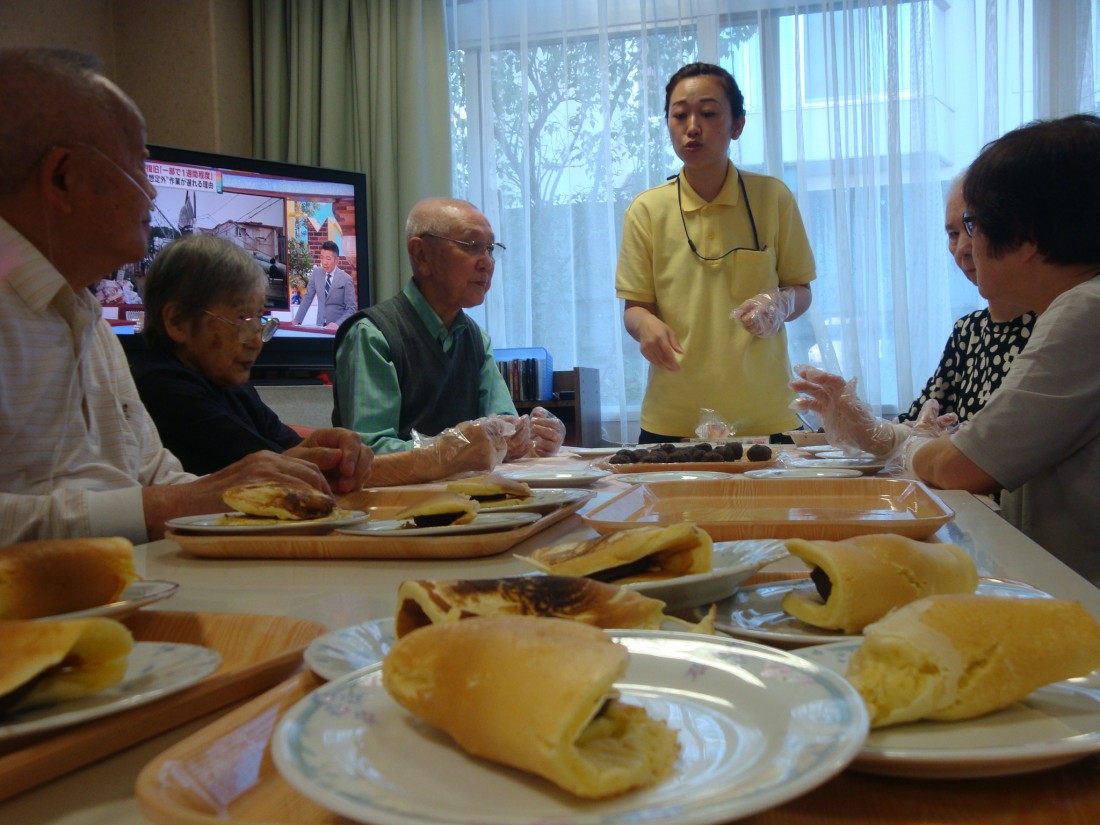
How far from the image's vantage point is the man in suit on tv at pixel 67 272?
57.3 inches

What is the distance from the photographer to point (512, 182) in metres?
4.99

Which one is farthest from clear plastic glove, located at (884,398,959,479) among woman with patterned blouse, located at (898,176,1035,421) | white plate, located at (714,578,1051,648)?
white plate, located at (714,578,1051,648)

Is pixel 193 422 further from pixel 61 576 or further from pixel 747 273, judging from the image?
pixel 747 273

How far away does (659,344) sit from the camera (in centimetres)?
286

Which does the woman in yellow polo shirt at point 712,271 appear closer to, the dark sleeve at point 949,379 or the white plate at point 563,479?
the dark sleeve at point 949,379

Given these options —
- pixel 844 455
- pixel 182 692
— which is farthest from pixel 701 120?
pixel 182 692

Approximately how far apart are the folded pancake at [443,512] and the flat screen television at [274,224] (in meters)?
3.41

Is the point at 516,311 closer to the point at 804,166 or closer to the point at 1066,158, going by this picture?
the point at 804,166

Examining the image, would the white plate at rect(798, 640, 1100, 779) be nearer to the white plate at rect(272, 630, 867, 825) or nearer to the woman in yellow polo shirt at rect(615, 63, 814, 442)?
the white plate at rect(272, 630, 867, 825)

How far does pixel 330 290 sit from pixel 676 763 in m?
4.54

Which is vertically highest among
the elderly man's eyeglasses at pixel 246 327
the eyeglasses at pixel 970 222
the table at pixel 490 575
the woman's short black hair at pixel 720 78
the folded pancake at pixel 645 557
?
the woman's short black hair at pixel 720 78

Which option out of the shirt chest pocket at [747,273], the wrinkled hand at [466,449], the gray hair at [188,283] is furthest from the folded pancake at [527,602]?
the shirt chest pocket at [747,273]

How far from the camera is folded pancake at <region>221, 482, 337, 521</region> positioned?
1.17 metres

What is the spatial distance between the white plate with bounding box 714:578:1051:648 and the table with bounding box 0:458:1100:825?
0.08m
